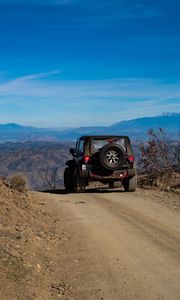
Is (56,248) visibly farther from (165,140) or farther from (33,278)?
(165,140)

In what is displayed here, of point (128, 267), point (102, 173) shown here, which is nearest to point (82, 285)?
point (128, 267)

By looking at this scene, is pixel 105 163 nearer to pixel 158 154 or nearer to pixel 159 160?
pixel 159 160

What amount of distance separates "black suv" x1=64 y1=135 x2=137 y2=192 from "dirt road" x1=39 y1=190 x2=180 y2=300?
117 inches

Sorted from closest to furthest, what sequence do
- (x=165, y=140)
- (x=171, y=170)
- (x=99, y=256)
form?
1. (x=99, y=256)
2. (x=171, y=170)
3. (x=165, y=140)

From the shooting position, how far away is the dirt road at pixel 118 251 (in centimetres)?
596

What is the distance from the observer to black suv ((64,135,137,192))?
16.0 metres

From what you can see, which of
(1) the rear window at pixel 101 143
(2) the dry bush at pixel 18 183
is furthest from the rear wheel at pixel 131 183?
(2) the dry bush at pixel 18 183

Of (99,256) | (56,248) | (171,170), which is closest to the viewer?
(99,256)

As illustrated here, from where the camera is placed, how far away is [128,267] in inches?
272

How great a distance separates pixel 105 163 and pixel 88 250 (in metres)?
8.07

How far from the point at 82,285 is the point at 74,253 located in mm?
1703

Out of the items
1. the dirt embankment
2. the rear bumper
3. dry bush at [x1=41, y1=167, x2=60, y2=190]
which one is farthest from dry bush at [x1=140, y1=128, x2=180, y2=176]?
the dirt embankment

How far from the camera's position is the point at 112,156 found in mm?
16031

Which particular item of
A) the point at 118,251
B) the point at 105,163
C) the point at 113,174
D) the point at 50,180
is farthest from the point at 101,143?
the point at 50,180
